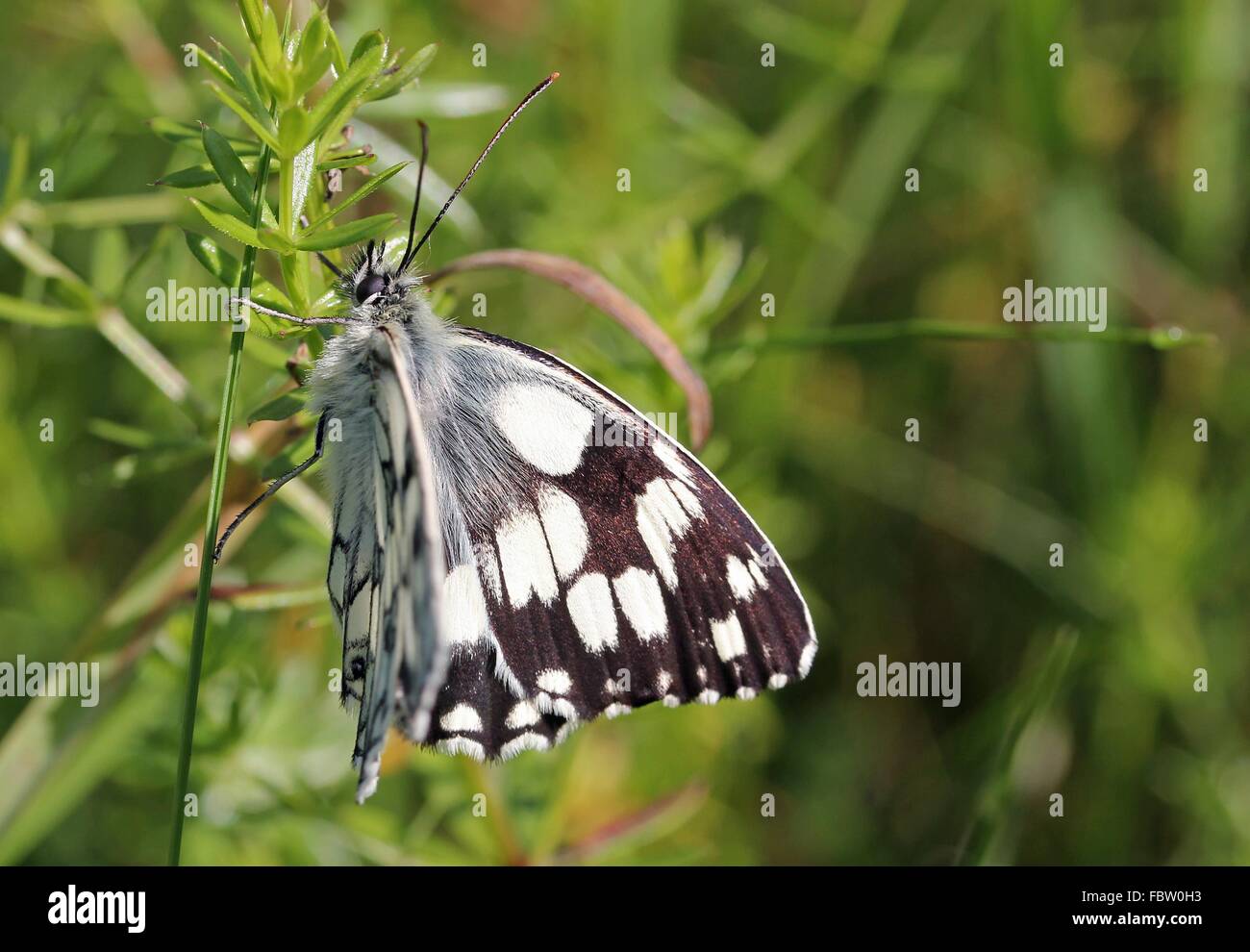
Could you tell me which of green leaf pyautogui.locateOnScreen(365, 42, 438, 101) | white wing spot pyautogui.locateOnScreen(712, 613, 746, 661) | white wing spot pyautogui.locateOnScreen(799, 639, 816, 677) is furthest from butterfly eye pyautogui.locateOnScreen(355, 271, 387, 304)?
white wing spot pyautogui.locateOnScreen(799, 639, 816, 677)

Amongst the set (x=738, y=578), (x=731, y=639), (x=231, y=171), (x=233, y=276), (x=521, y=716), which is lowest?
(x=521, y=716)

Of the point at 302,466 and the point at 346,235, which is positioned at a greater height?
the point at 346,235

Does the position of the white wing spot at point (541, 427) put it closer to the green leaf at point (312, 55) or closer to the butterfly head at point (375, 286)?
the butterfly head at point (375, 286)

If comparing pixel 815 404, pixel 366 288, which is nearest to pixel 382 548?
pixel 366 288

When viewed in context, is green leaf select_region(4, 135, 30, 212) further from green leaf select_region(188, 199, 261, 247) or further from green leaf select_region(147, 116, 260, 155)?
green leaf select_region(188, 199, 261, 247)

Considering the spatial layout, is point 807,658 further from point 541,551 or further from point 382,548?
point 382,548
